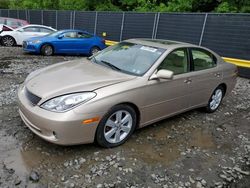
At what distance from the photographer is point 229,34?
9.41 metres

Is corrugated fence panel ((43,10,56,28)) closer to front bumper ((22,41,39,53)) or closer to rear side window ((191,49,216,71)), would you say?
front bumper ((22,41,39,53))

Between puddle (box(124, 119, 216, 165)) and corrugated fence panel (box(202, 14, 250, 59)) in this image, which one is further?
corrugated fence panel (box(202, 14, 250, 59))

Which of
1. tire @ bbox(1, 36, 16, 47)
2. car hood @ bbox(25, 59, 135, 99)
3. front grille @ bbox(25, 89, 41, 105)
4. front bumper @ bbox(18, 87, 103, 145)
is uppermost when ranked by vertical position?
car hood @ bbox(25, 59, 135, 99)

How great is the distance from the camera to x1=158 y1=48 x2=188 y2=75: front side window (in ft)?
14.0

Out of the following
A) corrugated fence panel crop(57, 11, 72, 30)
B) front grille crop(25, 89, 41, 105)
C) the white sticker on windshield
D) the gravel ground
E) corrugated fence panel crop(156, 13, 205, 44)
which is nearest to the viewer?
the gravel ground

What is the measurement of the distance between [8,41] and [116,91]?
38.3 feet

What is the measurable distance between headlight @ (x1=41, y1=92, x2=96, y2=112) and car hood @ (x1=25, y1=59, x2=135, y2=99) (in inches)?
2.7

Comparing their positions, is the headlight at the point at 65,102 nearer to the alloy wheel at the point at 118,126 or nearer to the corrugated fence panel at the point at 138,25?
the alloy wheel at the point at 118,126

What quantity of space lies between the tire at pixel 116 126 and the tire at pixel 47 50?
8288 millimetres

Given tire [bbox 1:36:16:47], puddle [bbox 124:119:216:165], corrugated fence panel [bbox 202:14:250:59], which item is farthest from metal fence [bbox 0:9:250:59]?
puddle [bbox 124:119:216:165]

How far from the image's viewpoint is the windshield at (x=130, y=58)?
13.6 feet

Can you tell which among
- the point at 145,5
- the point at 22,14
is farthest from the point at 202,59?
the point at 22,14

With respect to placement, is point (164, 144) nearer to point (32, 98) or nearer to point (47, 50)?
point (32, 98)

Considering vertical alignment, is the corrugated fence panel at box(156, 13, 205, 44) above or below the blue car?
above
